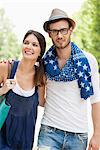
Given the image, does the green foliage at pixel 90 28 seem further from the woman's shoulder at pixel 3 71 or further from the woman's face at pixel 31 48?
the woman's shoulder at pixel 3 71

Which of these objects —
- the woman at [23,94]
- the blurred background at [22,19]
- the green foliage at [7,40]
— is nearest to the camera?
the woman at [23,94]

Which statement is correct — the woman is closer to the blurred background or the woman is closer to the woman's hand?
the woman's hand

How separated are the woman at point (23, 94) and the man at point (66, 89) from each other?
0.12 m

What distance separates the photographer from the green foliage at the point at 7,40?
45.5 metres

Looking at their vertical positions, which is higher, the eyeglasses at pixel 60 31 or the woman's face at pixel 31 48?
the eyeglasses at pixel 60 31

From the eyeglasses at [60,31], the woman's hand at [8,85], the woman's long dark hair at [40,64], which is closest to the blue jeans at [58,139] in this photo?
the woman's long dark hair at [40,64]

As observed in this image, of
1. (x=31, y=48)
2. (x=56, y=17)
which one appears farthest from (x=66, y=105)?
(x=56, y=17)

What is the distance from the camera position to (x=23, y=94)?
3.38 metres

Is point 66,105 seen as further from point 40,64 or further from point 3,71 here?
point 3,71

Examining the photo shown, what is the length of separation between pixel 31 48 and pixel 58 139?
799 millimetres

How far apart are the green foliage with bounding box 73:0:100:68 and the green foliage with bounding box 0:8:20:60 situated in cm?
2075

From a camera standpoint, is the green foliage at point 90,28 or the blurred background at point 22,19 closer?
the green foliage at point 90,28

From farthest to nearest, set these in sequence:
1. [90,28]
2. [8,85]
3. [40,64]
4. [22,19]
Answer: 1. [22,19]
2. [90,28]
3. [40,64]
4. [8,85]

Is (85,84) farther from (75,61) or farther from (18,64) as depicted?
(18,64)
